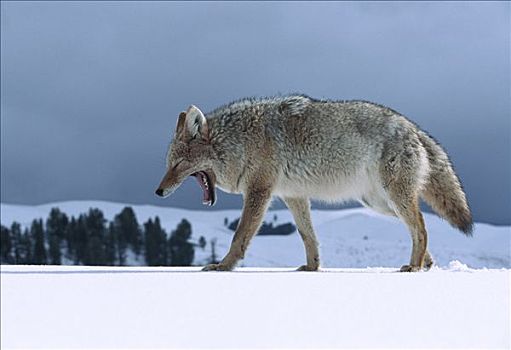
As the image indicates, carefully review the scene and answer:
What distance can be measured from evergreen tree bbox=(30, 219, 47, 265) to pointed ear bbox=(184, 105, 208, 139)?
1965 inches

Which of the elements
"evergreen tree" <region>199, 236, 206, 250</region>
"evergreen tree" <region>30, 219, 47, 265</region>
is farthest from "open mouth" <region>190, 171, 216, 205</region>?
"evergreen tree" <region>199, 236, 206, 250</region>

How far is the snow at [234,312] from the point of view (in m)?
5.23

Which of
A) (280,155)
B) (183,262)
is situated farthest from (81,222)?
(280,155)

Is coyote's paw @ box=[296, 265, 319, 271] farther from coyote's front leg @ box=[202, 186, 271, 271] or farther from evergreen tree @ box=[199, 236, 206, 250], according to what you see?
evergreen tree @ box=[199, 236, 206, 250]

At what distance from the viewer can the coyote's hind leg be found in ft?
34.3

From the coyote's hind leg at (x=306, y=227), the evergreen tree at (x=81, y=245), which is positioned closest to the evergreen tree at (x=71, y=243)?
the evergreen tree at (x=81, y=245)

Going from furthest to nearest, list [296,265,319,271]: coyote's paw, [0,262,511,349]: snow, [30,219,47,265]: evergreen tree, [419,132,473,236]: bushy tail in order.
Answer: [30,219,47,265]: evergreen tree, [419,132,473,236]: bushy tail, [296,265,319,271]: coyote's paw, [0,262,511,349]: snow

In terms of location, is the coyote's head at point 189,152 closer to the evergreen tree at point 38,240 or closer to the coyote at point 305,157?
the coyote at point 305,157

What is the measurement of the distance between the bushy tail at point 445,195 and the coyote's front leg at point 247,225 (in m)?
2.50

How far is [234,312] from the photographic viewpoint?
588 cm

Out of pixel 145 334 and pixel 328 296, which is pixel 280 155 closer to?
pixel 328 296

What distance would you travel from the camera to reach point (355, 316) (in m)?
6.02

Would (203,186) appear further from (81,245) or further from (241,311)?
(81,245)

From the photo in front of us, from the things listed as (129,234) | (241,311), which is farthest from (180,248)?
(241,311)
